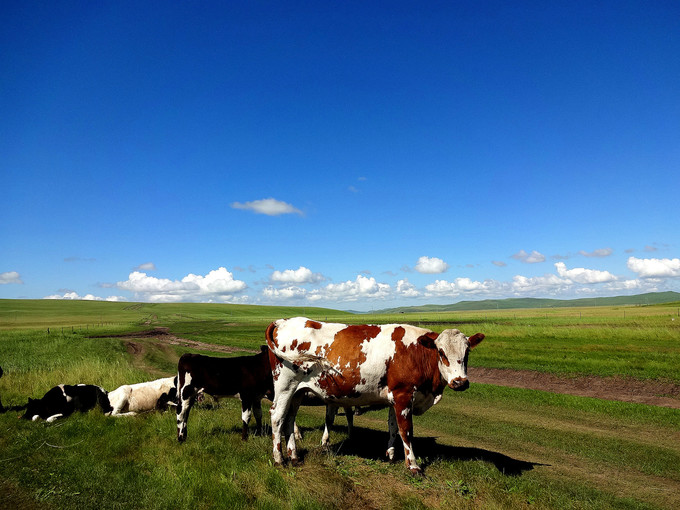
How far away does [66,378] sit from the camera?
16.9 meters

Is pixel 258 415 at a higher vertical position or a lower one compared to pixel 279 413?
lower

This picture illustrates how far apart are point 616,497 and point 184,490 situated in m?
7.82

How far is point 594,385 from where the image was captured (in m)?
18.9

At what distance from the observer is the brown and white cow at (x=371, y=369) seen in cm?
771

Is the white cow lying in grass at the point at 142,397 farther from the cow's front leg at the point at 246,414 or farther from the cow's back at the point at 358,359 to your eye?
the cow's back at the point at 358,359

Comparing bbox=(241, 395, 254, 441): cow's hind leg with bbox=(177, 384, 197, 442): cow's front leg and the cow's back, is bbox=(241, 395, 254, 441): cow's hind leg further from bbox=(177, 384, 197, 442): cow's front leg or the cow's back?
the cow's back

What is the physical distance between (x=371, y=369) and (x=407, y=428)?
50.4 inches

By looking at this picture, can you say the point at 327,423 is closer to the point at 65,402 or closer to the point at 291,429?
the point at 291,429

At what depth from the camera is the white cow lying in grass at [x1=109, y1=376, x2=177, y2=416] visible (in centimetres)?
1230

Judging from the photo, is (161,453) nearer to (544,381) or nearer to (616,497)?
(616,497)

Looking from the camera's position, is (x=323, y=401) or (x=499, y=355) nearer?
(x=323, y=401)

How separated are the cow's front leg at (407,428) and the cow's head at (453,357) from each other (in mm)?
906

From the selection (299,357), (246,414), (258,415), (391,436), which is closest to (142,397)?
(258,415)

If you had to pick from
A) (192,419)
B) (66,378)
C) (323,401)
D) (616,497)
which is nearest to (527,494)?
(616,497)
